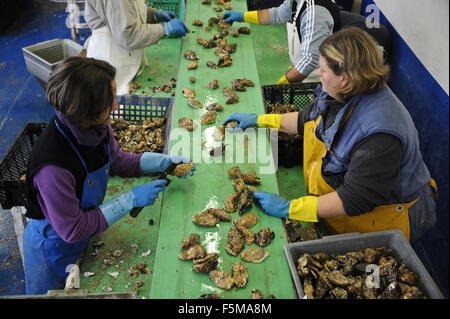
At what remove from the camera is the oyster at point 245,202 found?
2.20m

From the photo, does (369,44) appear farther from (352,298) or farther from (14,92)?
(14,92)

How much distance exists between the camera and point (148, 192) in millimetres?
2318

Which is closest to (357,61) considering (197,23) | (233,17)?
(233,17)

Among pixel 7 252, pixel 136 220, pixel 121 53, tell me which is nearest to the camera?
pixel 136 220

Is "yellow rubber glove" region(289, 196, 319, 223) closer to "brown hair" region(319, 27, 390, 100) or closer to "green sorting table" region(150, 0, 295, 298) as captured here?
"green sorting table" region(150, 0, 295, 298)

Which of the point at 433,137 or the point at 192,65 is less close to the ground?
the point at 433,137

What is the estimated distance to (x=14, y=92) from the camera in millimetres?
5078

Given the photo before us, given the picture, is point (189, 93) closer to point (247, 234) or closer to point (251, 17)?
point (247, 234)

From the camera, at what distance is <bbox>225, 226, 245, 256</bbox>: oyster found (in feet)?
6.54

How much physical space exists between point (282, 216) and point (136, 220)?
1113 mm

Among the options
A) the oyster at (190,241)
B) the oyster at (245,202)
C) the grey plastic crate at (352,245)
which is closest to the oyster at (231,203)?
the oyster at (245,202)

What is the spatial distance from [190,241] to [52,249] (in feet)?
2.99

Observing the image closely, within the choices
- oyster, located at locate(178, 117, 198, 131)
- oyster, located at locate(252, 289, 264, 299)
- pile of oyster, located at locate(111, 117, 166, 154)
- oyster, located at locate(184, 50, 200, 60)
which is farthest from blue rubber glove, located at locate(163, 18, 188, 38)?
oyster, located at locate(252, 289, 264, 299)
